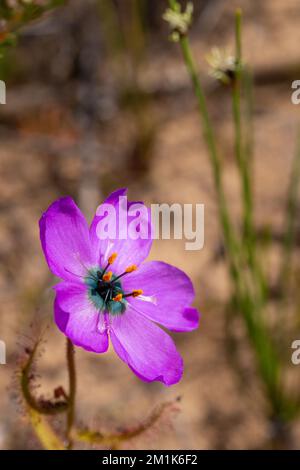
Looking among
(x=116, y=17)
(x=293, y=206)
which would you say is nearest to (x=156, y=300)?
(x=293, y=206)

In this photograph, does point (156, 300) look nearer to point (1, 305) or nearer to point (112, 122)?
point (1, 305)

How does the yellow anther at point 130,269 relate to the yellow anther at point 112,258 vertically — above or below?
below

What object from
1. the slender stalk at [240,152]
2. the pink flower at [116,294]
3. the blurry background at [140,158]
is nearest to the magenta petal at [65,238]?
the pink flower at [116,294]

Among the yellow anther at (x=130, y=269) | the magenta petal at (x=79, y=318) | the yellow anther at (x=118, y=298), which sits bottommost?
the magenta petal at (x=79, y=318)

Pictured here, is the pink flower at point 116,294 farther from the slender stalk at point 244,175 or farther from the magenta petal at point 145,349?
the slender stalk at point 244,175

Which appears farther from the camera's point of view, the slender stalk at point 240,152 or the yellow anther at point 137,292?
the slender stalk at point 240,152

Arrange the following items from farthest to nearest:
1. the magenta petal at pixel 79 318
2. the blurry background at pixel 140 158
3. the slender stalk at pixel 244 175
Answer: the blurry background at pixel 140 158 → the slender stalk at pixel 244 175 → the magenta petal at pixel 79 318

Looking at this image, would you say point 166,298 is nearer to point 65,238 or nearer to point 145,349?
point 145,349
